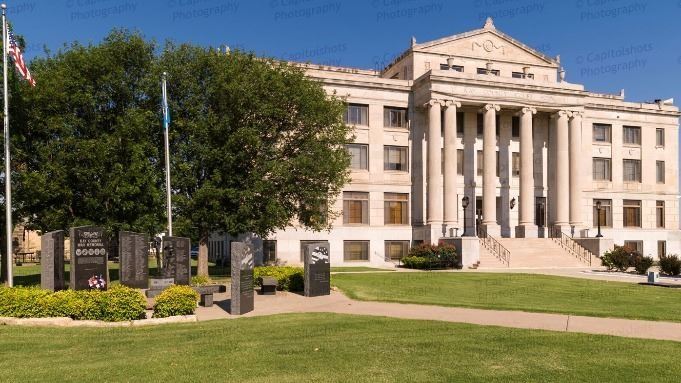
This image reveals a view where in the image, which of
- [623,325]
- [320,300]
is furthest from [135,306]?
[623,325]

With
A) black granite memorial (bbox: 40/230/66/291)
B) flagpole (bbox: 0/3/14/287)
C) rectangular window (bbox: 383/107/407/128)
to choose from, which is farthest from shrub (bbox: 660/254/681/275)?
flagpole (bbox: 0/3/14/287)

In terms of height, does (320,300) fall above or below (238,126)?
below

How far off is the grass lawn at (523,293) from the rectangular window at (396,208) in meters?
14.5

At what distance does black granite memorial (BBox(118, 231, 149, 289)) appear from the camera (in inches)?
930

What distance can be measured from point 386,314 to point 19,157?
69.6ft

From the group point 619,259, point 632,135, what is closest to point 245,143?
point 619,259

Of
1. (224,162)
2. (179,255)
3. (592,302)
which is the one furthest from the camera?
(224,162)

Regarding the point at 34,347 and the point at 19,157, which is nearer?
the point at 34,347

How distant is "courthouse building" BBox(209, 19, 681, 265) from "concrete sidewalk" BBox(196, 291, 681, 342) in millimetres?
21598

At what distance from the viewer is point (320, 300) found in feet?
67.2

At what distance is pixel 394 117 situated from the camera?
151 feet

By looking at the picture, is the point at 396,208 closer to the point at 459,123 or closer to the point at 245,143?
the point at 459,123

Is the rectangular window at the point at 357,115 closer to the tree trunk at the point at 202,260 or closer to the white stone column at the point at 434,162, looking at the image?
the white stone column at the point at 434,162

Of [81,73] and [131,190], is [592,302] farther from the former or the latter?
[81,73]
